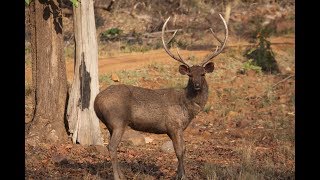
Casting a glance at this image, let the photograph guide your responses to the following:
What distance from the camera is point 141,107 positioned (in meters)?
8.73

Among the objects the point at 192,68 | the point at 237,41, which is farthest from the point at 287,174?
the point at 237,41

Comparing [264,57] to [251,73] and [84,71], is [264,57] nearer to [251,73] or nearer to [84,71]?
[251,73]

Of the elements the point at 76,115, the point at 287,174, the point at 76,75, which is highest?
the point at 76,75

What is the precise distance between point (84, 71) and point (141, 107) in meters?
2.66

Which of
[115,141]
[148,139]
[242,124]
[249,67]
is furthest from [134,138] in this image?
[249,67]

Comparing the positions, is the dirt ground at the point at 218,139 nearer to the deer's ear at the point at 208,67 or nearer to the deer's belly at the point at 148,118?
the deer's belly at the point at 148,118

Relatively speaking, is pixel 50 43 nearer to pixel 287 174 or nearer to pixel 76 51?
pixel 76 51

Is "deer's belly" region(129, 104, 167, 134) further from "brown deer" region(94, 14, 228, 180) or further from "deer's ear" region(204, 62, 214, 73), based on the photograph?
"deer's ear" region(204, 62, 214, 73)

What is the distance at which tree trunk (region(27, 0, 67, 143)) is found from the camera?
11.3 metres

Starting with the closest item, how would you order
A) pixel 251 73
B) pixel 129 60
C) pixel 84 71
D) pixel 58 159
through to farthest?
pixel 58 159 < pixel 84 71 < pixel 251 73 < pixel 129 60

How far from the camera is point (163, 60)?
69.4ft

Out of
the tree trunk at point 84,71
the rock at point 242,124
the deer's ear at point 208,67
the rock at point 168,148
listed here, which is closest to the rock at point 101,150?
the tree trunk at point 84,71

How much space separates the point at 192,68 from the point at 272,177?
2.11 meters

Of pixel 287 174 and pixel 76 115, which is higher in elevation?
pixel 76 115
